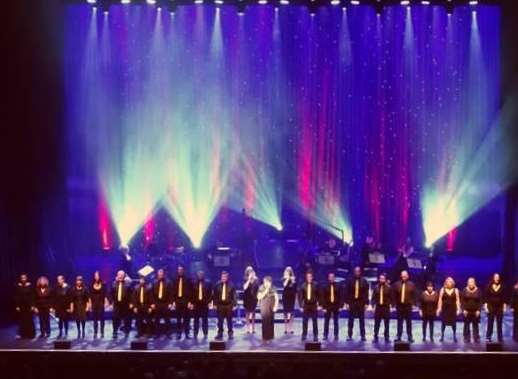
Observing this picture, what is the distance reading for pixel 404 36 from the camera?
24.9 metres

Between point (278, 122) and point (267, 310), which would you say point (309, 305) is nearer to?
point (267, 310)

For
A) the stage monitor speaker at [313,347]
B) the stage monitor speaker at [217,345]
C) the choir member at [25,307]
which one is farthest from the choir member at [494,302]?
the choir member at [25,307]

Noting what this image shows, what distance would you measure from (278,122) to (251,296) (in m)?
8.63

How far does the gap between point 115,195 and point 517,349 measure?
13.7 meters

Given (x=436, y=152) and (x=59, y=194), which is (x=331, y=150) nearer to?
(x=436, y=152)

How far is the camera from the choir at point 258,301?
17703 mm

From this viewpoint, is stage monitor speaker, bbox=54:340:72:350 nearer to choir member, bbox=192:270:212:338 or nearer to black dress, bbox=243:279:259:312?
choir member, bbox=192:270:212:338

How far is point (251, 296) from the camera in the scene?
18.4m

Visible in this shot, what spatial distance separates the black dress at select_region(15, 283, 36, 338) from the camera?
1831 centimetres

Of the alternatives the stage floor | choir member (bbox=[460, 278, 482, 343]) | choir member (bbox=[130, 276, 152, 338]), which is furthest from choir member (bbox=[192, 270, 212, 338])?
choir member (bbox=[460, 278, 482, 343])

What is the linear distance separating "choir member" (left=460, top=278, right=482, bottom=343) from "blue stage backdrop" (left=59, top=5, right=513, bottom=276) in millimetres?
7297

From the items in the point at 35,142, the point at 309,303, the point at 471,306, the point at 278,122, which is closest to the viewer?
the point at 471,306

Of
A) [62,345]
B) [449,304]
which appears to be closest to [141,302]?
[62,345]
